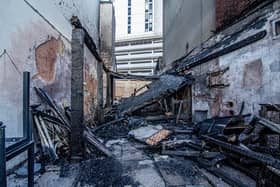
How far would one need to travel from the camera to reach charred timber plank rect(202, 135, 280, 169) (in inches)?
66.9

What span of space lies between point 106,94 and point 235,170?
759 centimetres

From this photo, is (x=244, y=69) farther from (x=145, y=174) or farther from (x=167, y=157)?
(x=145, y=174)

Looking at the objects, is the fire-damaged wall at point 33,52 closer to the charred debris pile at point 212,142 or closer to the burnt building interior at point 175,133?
the burnt building interior at point 175,133

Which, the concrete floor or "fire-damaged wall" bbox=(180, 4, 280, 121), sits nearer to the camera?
the concrete floor

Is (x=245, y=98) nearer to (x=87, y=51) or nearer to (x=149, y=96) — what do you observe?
(x=149, y=96)

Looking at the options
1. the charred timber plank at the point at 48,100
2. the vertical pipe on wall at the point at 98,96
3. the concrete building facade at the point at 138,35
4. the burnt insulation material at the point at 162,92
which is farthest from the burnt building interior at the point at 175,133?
the concrete building facade at the point at 138,35

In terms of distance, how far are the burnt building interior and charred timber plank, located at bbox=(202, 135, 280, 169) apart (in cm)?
1

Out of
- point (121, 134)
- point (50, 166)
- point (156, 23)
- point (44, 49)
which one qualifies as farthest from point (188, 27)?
point (156, 23)

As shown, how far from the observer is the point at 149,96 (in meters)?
6.65

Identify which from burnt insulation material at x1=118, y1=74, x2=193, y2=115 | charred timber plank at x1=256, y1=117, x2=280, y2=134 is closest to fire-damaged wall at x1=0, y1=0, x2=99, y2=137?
burnt insulation material at x1=118, y1=74, x2=193, y2=115

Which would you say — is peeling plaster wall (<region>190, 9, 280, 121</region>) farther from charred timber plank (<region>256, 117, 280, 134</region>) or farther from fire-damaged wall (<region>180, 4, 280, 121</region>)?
charred timber plank (<region>256, 117, 280, 134</region>)

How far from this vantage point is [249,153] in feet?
6.95

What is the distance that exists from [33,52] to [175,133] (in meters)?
3.50

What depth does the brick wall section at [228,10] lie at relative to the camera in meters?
4.85
